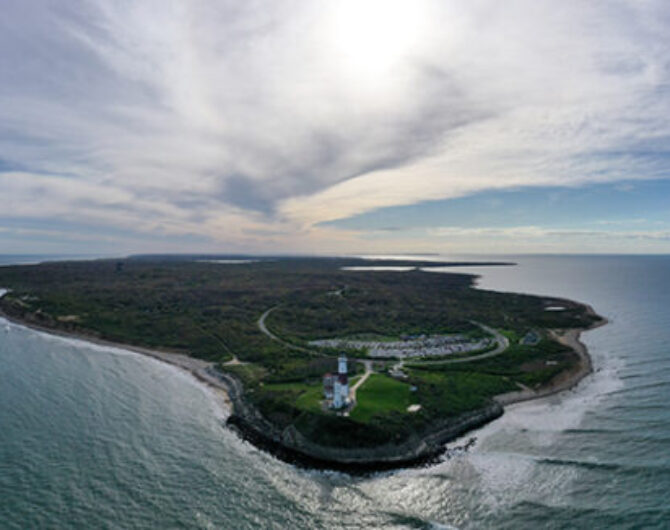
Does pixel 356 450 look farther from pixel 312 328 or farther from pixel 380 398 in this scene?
pixel 312 328

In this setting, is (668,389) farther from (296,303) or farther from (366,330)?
(296,303)

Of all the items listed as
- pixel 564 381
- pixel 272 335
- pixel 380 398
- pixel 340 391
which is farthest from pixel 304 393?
pixel 564 381

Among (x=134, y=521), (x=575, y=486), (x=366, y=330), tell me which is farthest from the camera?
(x=366, y=330)

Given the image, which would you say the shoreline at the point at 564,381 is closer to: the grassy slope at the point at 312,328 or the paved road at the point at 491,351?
the grassy slope at the point at 312,328

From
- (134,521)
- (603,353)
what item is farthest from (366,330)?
(134,521)

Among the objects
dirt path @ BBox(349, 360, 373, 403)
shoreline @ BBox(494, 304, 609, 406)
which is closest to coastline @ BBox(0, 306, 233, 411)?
dirt path @ BBox(349, 360, 373, 403)

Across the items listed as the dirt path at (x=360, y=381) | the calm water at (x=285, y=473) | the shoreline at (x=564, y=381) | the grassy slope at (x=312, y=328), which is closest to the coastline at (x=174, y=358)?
Answer: the grassy slope at (x=312, y=328)
